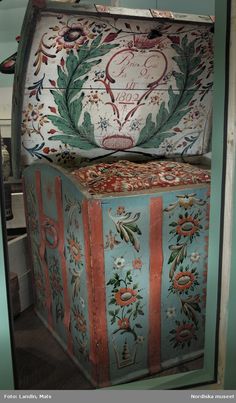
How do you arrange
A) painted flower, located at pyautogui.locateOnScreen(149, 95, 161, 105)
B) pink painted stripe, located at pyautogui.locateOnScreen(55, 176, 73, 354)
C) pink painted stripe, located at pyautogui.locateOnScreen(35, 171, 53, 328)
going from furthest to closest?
pink painted stripe, located at pyautogui.locateOnScreen(35, 171, 53, 328), painted flower, located at pyautogui.locateOnScreen(149, 95, 161, 105), pink painted stripe, located at pyautogui.locateOnScreen(55, 176, 73, 354)

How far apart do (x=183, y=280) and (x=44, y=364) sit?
991 mm

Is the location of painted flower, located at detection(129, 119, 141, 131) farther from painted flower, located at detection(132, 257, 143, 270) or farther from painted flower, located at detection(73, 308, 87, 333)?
painted flower, located at detection(73, 308, 87, 333)

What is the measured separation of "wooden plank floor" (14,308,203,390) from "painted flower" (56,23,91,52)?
1641mm

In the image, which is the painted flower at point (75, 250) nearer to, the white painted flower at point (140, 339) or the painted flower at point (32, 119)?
the white painted flower at point (140, 339)

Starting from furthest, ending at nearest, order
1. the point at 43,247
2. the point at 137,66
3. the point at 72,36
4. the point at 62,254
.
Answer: the point at 43,247, the point at 62,254, the point at 137,66, the point at 72,36

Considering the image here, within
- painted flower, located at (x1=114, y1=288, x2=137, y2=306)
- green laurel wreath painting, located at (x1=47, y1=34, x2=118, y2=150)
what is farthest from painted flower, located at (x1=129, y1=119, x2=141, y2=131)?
painted flower, located at (x1=114, y1=288, x2=137, y2=306)

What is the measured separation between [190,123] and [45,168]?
3.27 ft

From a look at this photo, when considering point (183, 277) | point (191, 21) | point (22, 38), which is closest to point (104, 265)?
point (183, 277)

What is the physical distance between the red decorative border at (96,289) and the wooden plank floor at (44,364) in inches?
6.5

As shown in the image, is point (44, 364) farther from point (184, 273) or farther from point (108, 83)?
point (108, 83)

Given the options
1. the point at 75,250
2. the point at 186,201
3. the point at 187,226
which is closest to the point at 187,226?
the point at 187,226

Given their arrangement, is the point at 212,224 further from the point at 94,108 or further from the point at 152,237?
the point at 94,108

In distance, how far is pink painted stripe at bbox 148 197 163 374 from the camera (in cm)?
186

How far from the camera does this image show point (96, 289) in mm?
1814
